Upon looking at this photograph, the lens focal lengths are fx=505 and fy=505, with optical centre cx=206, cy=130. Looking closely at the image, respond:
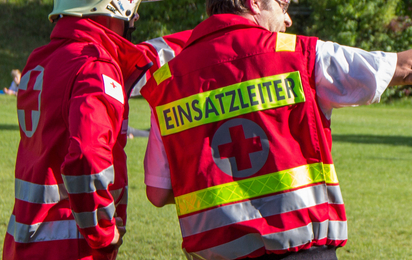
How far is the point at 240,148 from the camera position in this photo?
200cm

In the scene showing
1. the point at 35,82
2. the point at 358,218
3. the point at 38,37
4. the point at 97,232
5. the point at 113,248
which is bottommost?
the point at 38,37

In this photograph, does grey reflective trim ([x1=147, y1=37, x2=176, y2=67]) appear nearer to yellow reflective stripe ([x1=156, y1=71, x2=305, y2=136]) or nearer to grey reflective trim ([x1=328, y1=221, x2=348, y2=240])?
yellow reflective stripe ([x1=156, y1=71, x2=305, y2=136])

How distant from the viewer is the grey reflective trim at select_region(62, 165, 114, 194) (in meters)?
2.06

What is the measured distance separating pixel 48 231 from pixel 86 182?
1.31 feet

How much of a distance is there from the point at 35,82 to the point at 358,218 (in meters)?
5.22

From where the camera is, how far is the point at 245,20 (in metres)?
2.09

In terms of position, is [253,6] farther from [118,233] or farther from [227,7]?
[118,233]

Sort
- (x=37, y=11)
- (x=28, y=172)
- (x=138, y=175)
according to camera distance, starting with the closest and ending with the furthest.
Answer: (x=28, y=172) < (x=138, y=175) < (x=37, y=11)

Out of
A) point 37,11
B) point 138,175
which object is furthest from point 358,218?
point 37,11

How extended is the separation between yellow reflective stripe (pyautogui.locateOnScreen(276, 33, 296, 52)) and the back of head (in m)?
0.30

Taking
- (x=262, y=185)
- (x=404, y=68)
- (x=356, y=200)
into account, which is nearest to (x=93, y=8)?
(x=262, y=185)

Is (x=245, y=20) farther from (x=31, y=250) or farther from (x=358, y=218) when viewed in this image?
(x=358, y=218)

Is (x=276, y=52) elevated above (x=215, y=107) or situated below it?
above

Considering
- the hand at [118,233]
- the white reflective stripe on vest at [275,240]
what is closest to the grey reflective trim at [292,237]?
the white reflective stripe on vest at [275,240]
